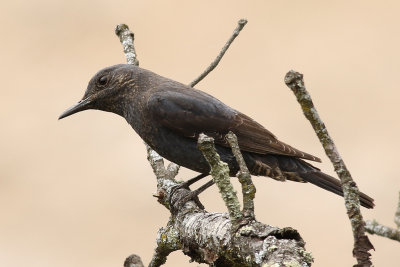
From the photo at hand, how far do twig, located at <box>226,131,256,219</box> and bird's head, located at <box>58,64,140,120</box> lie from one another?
292cm

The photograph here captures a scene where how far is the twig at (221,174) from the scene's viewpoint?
2.47 meters

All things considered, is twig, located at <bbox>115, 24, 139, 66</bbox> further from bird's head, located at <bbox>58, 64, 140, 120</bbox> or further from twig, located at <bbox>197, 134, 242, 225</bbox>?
twig, located at <bbox>197, 134, 242, 225</bbox>

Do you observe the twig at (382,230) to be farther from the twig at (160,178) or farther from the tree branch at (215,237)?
the twig at (160,178)

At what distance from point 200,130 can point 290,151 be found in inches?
27.7

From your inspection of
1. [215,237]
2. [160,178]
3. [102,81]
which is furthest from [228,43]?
[215,237]

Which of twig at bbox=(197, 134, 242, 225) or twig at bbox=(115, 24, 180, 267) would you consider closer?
twig at bbox=(197, 134, 242, 225)

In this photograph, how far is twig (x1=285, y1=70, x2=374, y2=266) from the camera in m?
A: 1.89

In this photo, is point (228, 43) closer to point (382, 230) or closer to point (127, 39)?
point (127, 39)

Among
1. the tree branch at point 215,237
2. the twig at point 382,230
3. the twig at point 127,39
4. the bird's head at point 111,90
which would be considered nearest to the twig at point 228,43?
the bird's head at point 111,90

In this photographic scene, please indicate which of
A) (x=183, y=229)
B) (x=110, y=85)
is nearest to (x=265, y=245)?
(x=183, y=229)

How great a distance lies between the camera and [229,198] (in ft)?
8.44

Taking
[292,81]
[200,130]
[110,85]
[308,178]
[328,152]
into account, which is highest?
[110,85]

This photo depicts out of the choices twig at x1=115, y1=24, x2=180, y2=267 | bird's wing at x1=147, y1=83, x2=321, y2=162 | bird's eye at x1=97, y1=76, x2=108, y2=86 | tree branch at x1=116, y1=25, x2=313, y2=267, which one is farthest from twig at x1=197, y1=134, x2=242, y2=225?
bird's eye at x1=97, y1=76, x2=108, y2=86

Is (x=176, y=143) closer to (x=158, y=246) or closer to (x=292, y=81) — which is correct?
(x=158, y=246)
